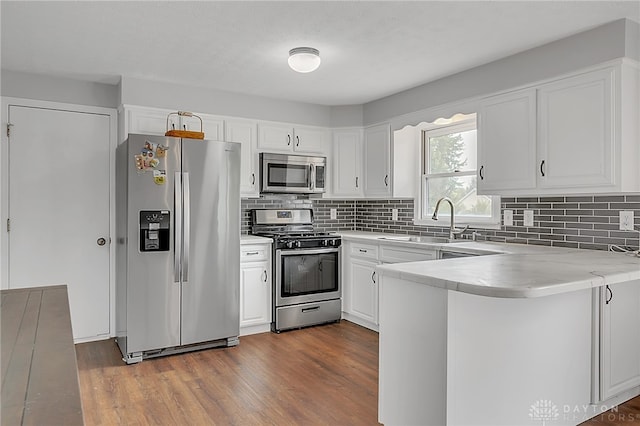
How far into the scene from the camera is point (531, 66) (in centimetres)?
311

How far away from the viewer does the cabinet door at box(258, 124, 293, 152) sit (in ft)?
14.5

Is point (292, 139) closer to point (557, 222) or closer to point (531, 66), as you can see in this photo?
point (531, 66)

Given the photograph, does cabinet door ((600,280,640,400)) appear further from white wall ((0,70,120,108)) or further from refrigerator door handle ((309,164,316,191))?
white wall ((0,70,120,108))

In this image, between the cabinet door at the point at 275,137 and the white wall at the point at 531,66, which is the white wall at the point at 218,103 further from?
the white wall at the point at 531,66

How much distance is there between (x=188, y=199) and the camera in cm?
352

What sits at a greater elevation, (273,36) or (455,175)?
(273,36)

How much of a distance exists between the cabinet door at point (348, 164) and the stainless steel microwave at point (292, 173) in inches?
6.8

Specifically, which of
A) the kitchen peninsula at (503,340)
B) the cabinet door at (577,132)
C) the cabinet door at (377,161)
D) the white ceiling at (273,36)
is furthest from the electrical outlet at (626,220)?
the cabinet door at (377,161)

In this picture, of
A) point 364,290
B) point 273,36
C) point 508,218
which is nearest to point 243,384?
point 364,290

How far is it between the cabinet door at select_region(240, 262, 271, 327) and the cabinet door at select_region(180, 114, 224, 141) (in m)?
1.27

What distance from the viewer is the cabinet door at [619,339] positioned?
2338 millimetres

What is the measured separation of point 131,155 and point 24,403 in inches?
107

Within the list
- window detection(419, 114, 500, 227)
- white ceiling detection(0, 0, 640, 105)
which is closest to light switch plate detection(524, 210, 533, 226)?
window detection(419, 114, 500, 227)

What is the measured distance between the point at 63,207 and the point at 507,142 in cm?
375
